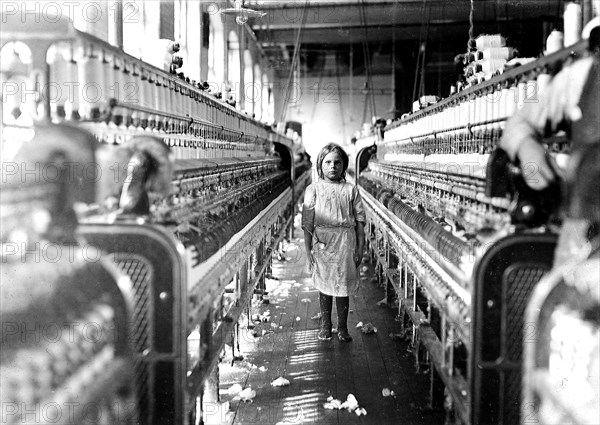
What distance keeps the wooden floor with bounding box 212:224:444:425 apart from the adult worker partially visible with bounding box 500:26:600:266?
1543mm

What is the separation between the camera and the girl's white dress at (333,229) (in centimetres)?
475

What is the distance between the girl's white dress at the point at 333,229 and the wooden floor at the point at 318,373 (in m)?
A: 0.45

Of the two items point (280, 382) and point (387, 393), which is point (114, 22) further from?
point (387, 393)

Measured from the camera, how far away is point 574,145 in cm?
214

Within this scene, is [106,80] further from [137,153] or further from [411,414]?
[411,414]

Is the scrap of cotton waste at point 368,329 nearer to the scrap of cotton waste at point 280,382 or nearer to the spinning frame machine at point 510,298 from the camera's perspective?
the scrap of cotton waste at point 280,382

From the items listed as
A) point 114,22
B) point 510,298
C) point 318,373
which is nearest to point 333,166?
point 318,373

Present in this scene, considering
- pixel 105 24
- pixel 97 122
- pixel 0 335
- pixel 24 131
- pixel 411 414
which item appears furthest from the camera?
pixel 105 24

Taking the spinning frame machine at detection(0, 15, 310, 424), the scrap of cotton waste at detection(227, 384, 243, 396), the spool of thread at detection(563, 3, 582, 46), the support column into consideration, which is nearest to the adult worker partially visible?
the spool of thread at detection(563, 3, 582, 46)

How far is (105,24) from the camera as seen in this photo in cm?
554

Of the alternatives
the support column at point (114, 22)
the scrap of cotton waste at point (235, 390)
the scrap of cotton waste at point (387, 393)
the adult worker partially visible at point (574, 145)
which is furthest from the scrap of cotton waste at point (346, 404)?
the support column at point (114, 22)

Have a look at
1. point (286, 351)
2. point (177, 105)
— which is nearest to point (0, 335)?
point (177, 105)

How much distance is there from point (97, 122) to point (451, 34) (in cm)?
1737

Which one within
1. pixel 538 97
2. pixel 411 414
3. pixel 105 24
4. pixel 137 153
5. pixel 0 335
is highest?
pixel 105 24
